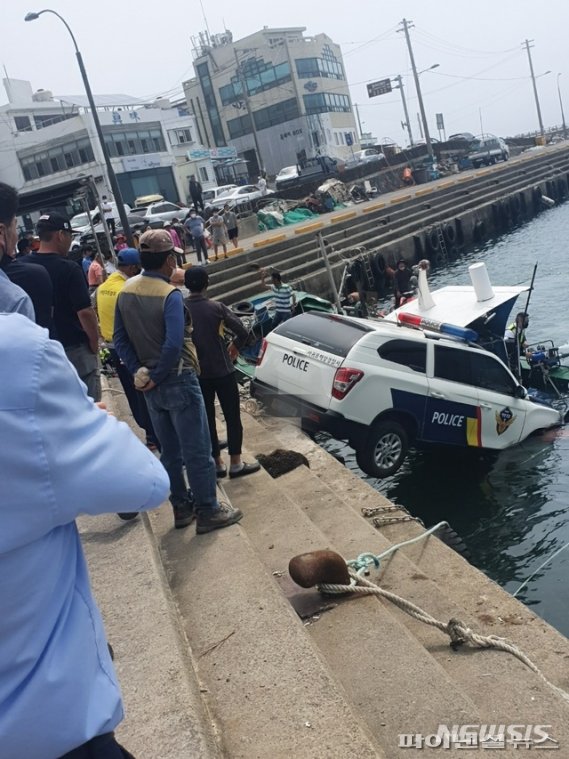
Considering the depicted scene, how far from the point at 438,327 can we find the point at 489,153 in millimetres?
41334

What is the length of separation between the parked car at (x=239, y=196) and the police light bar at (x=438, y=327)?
84.0ft

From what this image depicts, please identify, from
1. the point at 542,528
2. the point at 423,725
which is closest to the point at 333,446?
the point at 542,528

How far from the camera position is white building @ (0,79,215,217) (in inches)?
1815

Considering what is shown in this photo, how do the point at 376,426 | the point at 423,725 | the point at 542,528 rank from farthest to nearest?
the point at 376,426 < the point at 542,528 < the point at 423,725

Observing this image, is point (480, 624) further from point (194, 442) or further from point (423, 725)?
point (194, 442)

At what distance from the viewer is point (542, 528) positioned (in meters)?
7.32

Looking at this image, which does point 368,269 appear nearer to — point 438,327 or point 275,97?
point 438,327

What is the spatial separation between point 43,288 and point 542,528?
576 centimetres

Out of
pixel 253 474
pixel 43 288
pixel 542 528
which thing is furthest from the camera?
pixel 542 528

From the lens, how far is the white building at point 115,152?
46.1 metres

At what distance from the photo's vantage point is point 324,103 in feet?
227

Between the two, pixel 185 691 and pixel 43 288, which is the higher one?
pixel 43 288

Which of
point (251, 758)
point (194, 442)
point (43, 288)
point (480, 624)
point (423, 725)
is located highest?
point (43, 288)

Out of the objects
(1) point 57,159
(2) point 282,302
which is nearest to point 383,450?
(2) point 282,302
